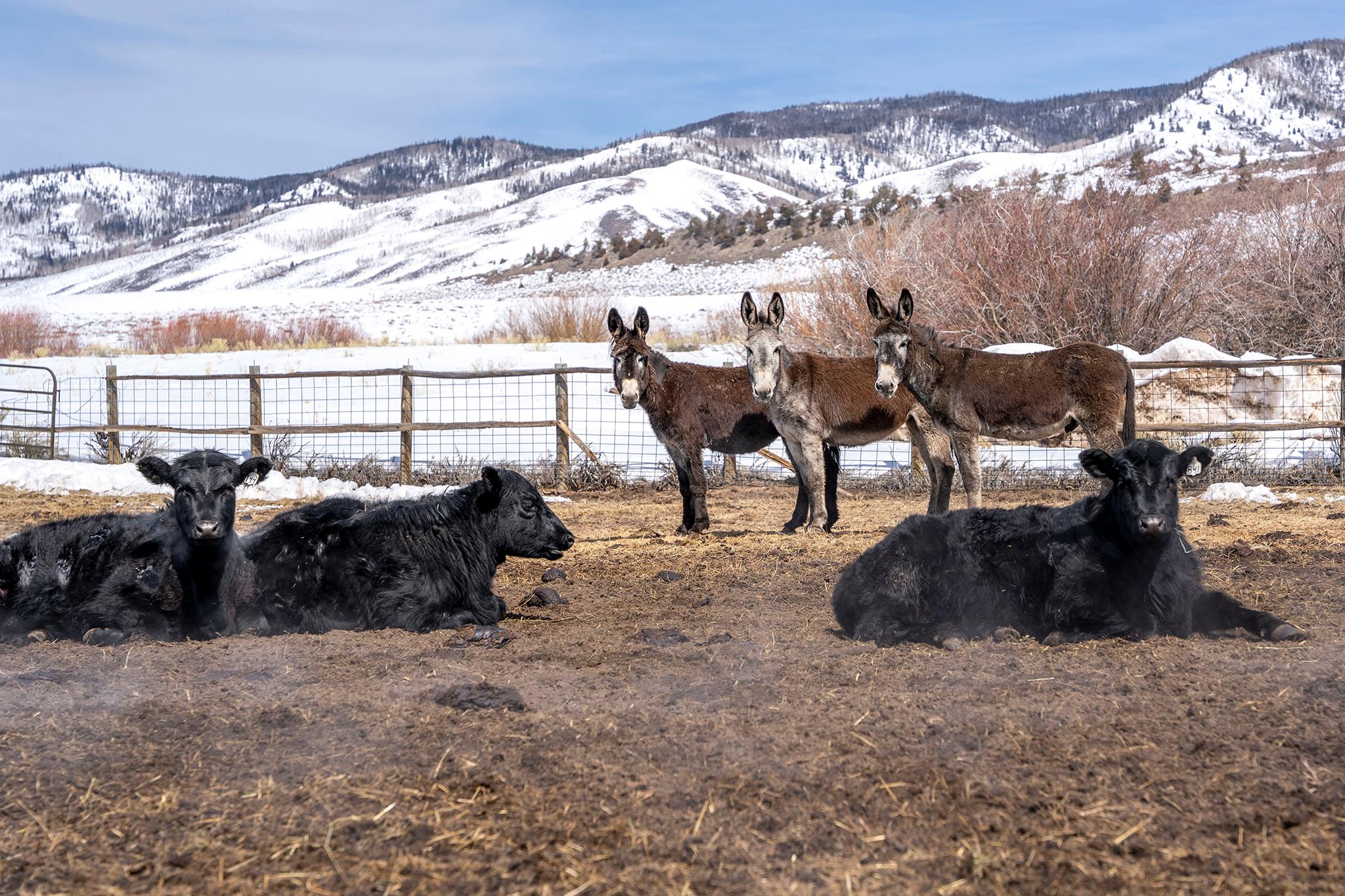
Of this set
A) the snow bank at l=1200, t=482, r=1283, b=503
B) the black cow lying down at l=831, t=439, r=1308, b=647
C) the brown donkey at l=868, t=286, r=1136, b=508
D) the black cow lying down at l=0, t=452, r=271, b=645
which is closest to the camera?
the black cow lying down at l=831, t=439, r=1308, b=647

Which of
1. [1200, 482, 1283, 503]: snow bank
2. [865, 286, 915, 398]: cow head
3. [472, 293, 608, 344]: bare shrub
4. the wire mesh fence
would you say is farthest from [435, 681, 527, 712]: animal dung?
[472, 293, 608, 344]: bare shrub

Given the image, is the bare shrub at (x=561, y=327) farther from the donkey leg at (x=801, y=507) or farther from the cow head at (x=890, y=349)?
the cow head at (x=890, y=349)

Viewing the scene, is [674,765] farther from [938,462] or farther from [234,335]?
[234,335]

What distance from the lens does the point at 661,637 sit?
6277 millimetres

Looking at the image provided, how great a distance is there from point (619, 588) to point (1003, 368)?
480cm

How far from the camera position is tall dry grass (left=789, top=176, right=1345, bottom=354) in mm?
18188

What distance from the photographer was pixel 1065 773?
3.84 meters

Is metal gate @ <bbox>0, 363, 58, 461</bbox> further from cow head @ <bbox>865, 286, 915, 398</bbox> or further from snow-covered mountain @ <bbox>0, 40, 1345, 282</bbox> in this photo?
snow-covered mountain @ <bbox>0, 40, 1345, 282</bbox>

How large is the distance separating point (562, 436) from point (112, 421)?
7.56 meters

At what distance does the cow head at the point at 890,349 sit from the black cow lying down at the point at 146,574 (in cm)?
606

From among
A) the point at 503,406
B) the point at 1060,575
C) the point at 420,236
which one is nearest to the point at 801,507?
the point at 1060,575

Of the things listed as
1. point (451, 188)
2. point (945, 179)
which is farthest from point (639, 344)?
point (451, 188)

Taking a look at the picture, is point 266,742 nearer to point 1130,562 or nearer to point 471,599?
point 471,599

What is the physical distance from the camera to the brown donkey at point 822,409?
1120cm
